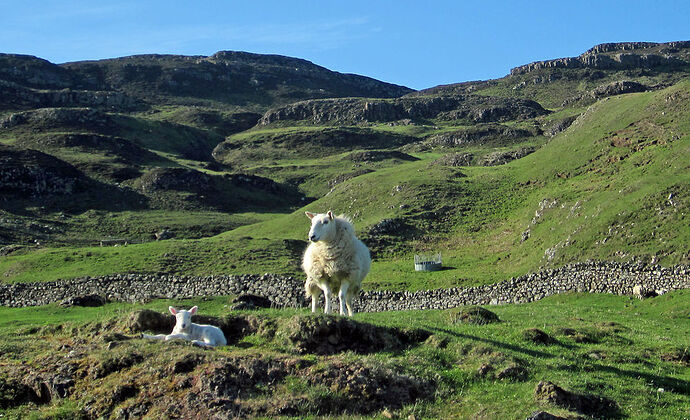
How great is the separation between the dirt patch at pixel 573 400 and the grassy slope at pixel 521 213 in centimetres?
2486

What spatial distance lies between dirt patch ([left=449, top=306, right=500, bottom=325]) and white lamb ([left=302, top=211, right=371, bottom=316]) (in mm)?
3572

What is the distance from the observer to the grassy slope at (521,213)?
41.3m

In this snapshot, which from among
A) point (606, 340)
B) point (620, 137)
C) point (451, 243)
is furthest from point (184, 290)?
point (620, 137)

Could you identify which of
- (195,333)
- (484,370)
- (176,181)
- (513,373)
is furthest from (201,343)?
(176,181)

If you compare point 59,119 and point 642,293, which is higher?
point 59,119

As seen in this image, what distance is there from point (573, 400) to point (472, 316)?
879cm

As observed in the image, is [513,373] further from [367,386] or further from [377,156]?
[377,156]

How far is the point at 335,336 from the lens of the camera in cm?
1538

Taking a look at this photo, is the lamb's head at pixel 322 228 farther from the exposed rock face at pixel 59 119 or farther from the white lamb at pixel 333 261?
the exposed rock face at pixel 59 119

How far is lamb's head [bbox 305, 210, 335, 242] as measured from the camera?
19.5 metres

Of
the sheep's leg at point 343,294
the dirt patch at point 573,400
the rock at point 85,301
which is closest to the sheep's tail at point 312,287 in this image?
the sheep's leg at point 343,294

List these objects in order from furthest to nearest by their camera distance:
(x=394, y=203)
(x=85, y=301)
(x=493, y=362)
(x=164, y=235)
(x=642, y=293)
→ 1. (x=164, y=235)
2. (x=394, y=203)
3. (x=85, y=301)
4. (x=642, y=293)
5. (x=493, y=362)

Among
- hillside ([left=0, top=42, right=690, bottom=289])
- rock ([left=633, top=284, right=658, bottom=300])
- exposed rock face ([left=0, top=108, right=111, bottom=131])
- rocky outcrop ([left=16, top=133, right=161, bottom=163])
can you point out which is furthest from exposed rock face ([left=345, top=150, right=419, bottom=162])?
rock ([left=633, top=284, right=658, bottom=300])

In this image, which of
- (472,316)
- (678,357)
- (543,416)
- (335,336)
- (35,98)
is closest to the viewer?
(543,416)
